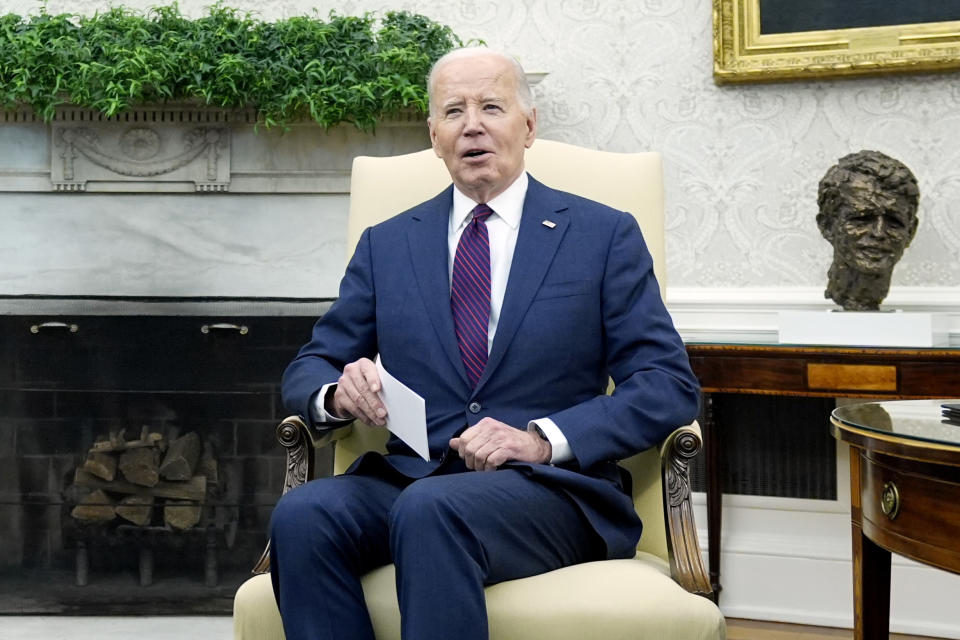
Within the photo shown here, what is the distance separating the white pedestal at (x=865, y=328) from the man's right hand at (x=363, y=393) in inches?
56.4

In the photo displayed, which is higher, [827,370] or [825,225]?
[825,225]

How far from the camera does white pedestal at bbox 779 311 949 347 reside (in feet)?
8.48

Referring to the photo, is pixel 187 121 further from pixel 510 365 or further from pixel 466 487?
pixel 466 487

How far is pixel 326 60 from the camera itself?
2.99m

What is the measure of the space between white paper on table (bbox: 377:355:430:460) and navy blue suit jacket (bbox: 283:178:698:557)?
114mm

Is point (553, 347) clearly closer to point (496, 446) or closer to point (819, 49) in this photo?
point (496, 446)

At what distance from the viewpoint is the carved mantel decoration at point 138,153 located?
3199 mm

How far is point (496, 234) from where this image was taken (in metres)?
2.00

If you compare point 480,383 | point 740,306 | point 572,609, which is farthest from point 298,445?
point 740,306

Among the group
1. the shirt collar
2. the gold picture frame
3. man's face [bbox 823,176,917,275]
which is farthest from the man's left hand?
the gold picture frame

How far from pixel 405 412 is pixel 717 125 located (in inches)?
76.7

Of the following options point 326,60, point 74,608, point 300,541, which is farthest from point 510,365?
point 74,608

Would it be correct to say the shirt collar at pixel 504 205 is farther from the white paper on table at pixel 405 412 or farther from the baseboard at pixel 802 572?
the baseboard at pixel 802 572

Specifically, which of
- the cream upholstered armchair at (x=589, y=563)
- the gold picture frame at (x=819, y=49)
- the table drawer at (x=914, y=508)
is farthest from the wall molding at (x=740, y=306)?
the table drawer at (x=914, y=508)
